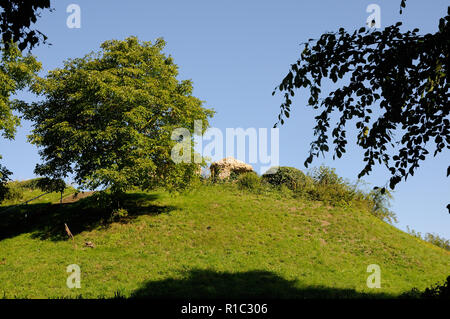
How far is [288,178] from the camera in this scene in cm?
3372

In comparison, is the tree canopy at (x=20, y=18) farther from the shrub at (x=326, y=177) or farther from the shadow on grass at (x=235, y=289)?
the shrub at (x=326, y=177)

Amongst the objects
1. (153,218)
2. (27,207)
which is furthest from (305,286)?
(27,207)

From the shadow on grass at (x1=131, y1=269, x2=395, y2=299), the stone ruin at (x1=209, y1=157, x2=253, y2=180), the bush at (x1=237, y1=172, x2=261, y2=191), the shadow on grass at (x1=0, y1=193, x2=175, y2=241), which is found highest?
the stone ruin at (x1=209, y1=157, x2=253, y2=180)

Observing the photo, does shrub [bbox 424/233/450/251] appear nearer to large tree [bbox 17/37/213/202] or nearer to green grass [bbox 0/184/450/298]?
green grass [bbox 0/184/450/298]

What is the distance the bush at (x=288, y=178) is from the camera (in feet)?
108

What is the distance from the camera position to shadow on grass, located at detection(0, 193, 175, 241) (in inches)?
997

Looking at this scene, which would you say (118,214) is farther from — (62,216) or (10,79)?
(10,79)

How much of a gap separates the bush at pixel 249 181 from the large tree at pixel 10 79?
2004cm

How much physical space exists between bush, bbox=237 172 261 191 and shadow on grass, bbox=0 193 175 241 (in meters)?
8.56

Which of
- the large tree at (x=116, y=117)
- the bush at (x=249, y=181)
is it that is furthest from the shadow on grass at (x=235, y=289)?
the bush at (x=249, y=181)

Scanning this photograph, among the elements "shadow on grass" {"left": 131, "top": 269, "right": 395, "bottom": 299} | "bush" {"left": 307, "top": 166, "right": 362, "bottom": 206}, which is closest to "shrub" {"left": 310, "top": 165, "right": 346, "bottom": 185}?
"bush" {"left": 307, "top": 166, "right": 362, "bottom": 206}

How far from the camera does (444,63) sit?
8.87m
